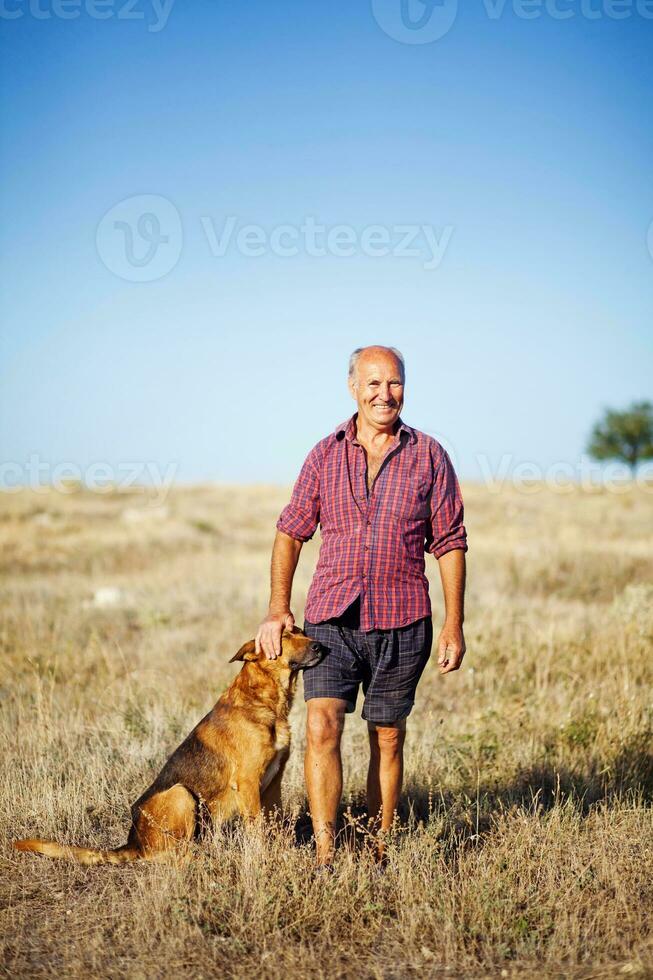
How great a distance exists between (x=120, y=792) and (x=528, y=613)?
729cm

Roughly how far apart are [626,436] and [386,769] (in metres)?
56.8

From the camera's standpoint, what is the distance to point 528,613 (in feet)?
37.2

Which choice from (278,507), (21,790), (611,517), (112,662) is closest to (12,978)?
(21,790)

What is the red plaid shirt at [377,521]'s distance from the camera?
4305 millimetres

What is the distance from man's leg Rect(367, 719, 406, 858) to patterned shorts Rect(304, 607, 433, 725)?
0.26ft

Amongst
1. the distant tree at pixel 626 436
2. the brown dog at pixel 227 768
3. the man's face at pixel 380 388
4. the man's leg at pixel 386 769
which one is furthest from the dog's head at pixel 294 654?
the distant tree at pixel 626 436

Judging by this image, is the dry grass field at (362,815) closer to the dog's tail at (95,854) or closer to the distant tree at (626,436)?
the dog's tail at (95,854)

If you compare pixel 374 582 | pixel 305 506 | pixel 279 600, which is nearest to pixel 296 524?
pixel 305 506

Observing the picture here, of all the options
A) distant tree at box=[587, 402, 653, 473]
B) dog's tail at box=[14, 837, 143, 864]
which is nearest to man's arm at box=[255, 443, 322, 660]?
dog's tail at box=[14, 837, 143, 864]

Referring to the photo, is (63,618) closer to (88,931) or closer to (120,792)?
(120,792)

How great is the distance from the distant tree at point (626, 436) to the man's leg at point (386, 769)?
56.2 meters

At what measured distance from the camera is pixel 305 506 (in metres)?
4.57

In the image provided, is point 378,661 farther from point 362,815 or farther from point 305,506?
point 305,506

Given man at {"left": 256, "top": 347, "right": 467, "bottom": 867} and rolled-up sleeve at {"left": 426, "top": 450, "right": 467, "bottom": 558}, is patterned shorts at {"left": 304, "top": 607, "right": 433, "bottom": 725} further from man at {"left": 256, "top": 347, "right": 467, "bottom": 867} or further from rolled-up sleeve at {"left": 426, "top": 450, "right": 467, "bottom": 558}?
rolled-up sleeve at {"left": 426, "top": 450, "right": 467, "bottom": 558}
